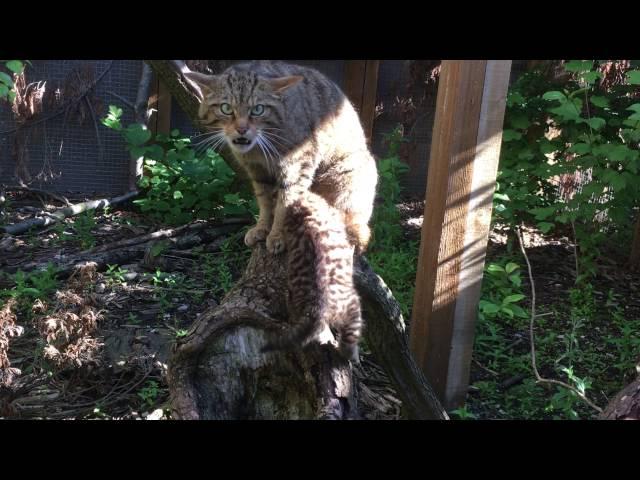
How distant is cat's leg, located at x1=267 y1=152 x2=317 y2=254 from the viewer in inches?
138

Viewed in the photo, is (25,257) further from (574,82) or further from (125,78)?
(574,82)

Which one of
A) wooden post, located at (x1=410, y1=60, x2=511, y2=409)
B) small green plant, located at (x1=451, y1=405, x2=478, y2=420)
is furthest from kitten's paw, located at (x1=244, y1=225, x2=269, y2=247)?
small green plant, located at (x1=451, y1=405, x2=478, y2=420)

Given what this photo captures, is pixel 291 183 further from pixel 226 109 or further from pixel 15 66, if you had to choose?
pixel 15 66

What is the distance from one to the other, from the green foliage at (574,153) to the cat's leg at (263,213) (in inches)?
95.9

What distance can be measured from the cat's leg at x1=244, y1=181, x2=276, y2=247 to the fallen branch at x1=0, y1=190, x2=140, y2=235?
3.80 metres

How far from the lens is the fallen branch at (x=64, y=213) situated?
6555mm

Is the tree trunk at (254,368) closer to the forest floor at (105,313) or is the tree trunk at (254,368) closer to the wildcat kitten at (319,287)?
the wildcat kitten at (319,287)

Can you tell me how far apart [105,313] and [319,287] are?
101 inches

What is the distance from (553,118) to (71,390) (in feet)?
16.1

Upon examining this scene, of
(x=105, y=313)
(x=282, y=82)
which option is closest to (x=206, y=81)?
(x=282, y=82)

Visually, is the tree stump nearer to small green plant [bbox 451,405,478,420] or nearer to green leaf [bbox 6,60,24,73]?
small green plant [bbox 451,405,478,420]

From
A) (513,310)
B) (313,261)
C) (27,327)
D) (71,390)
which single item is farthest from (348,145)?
(27,327)

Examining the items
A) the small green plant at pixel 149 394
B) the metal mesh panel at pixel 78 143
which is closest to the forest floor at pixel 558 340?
the small green plant at pixel 149 394

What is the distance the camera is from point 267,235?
371cm
